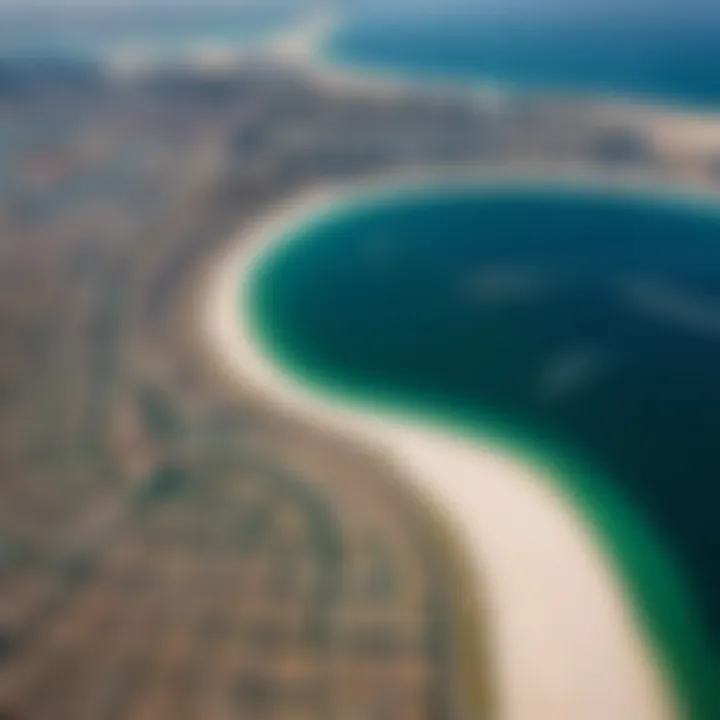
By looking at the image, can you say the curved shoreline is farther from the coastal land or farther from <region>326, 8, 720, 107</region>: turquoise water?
<region>326, 8, 720, 107</region>: turquoise water

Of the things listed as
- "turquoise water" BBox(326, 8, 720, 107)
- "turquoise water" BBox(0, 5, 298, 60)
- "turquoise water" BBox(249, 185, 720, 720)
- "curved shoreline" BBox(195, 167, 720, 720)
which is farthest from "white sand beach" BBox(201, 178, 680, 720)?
"turquoise water" BBox(0, 5, 298, 60)

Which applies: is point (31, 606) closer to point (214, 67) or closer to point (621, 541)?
point (621, 541)

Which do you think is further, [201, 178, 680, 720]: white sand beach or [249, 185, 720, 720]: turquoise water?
[249, 185, 720, 720]: turquoise water

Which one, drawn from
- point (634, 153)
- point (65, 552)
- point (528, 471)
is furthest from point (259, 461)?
point (634, 153)

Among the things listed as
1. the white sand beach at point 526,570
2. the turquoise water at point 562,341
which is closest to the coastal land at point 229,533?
the white sand beach at point 526,570

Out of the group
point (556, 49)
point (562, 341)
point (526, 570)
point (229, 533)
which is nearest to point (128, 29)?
point (556, 49)

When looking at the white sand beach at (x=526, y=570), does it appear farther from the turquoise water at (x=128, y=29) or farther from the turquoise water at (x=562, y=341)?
the turquoise water at (x=128, y=29)
